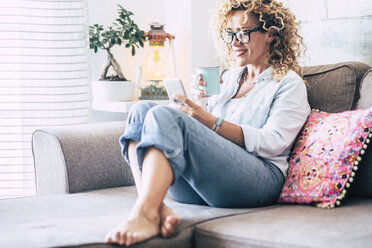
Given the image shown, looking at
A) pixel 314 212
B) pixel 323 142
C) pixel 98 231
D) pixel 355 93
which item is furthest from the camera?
pixel 355 93

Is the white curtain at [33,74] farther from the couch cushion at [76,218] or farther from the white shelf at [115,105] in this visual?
the couch cushion at [76,218]

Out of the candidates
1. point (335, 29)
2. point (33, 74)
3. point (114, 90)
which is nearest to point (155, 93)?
point (114, 90)

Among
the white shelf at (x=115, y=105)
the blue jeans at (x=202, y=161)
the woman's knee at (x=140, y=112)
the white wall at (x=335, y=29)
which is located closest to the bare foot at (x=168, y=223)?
the blue jeans at (x=202, y=161)

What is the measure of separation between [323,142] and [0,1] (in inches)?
68.4

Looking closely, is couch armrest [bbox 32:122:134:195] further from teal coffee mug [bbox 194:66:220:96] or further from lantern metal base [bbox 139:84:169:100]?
lantern metal base [bbox 139:84:169:100]

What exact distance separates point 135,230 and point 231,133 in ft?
1.70

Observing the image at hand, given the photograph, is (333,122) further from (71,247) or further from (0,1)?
(0,1)

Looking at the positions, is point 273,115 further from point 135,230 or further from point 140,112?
point 135,230

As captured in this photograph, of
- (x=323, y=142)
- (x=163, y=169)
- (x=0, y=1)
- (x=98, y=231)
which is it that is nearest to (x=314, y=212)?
(x=323, y=142)

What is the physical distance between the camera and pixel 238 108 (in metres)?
1.95

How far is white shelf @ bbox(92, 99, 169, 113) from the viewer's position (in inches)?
110

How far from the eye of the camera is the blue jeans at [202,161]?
1.51 m

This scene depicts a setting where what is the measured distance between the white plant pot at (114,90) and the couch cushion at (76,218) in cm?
94

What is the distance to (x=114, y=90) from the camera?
2850mm
